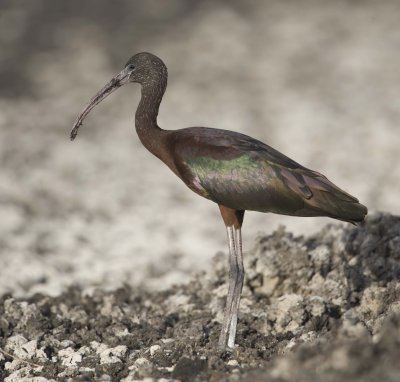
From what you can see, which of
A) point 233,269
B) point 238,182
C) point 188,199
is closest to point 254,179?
point 238,182

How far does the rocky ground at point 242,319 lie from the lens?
538 centimetres

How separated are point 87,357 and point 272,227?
3787 millimetres

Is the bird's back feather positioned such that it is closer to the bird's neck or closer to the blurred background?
the bird's neck

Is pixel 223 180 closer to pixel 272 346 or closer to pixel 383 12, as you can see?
Result: pixel 272 346

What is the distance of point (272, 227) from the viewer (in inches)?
388

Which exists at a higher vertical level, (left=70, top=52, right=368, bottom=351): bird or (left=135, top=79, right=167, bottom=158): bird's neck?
(left=135, top=79, right=167, bottom=158): bird's neck

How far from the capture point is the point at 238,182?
6.29 m

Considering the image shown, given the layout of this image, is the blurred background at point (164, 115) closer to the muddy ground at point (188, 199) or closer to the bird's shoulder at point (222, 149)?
the muddy ground at point (188, 199)

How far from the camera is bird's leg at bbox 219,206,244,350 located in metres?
6.38

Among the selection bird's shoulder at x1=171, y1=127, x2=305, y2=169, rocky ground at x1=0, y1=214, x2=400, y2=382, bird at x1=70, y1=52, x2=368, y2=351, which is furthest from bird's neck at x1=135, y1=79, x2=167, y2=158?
rocky ground at x1=0, y1=214, x2=400, y2=382

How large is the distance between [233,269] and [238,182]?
2.09ft

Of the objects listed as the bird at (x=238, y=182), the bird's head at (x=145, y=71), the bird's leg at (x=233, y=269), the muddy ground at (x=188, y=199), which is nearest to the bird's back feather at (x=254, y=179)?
the bird at (x=238, y=182)

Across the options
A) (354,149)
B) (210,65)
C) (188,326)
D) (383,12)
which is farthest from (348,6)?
(188,326)

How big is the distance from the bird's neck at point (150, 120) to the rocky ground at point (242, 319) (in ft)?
4.47
